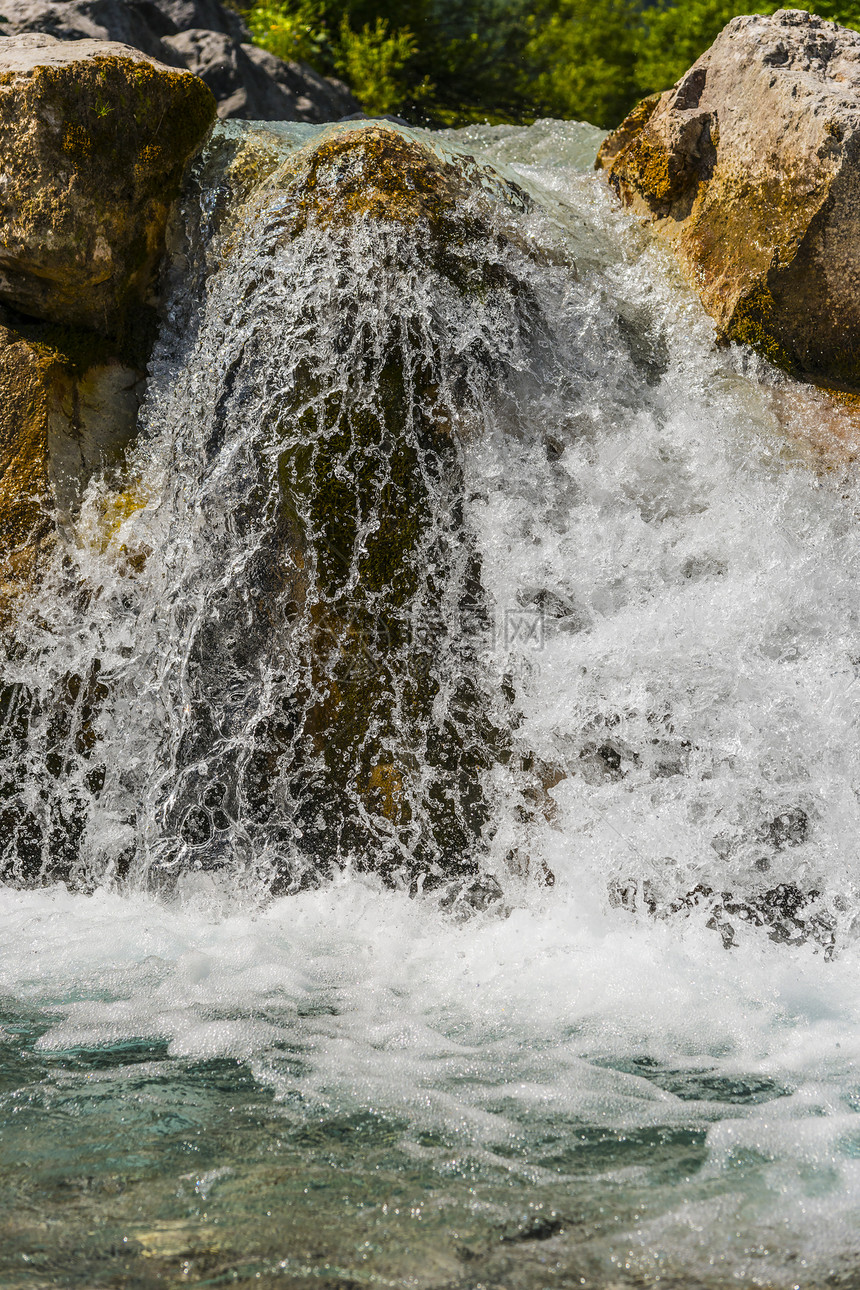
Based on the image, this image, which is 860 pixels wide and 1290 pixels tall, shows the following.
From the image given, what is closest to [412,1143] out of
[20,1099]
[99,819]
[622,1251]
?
[622,1251]

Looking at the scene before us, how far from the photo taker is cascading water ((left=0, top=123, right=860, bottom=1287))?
8.60ft

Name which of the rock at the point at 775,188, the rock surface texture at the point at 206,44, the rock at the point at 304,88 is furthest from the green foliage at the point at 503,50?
the rock at the point at 775,188

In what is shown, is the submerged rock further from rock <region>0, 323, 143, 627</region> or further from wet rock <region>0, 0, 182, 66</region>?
wet rock <region>0, 0, 182, 66</region>

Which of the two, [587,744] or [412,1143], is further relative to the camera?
[587,744]

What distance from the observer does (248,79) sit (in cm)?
696

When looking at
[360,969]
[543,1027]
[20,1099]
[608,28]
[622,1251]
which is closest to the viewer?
[622,1251]

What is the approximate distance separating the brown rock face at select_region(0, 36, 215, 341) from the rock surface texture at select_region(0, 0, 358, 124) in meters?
2.21

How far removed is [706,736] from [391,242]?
2061mm

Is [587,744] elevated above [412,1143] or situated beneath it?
elevated above

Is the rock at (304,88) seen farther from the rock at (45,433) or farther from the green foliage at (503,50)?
the rock at (45,433)

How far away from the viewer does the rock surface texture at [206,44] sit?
18.6 feet

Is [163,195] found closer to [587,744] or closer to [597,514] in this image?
[597,514]

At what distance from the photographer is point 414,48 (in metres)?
9.24

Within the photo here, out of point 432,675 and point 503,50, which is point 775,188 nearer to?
point 432,675
